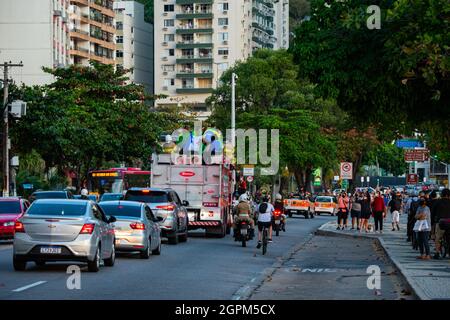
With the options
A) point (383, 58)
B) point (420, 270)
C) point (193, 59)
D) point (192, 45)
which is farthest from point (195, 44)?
point (420, 270)

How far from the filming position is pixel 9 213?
1598 inches

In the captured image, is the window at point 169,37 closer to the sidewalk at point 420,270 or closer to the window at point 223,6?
the window at point 223,6

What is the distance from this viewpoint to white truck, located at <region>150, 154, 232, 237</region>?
45.8 meters

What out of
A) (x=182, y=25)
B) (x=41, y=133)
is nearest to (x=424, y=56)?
(x=41, y=133)

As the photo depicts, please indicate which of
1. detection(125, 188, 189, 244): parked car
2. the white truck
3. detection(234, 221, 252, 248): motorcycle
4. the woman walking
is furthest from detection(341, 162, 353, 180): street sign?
detection(125, 188, 189, 244): parked car

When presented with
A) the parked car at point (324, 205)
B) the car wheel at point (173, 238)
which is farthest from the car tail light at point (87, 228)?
the parked car at point (324, 205)

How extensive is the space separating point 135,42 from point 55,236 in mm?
134832

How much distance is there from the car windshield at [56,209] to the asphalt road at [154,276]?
4.10 ft

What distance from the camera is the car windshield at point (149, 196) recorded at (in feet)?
129

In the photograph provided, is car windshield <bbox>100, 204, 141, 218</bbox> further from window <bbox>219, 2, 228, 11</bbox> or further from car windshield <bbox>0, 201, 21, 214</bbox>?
window <bbox>219, 2, 228, 11</bbox>

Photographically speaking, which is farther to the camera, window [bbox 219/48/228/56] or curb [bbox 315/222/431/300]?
window [bbox 219/48/228/56]

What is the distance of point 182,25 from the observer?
159 meters

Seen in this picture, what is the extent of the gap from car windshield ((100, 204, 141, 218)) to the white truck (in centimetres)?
1383

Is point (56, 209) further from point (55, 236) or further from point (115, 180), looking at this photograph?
point (115, 180)
